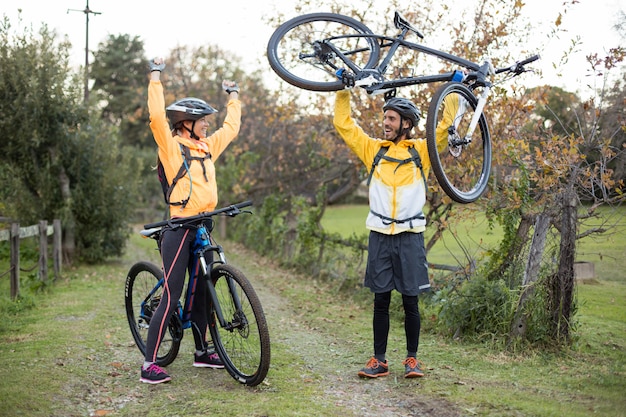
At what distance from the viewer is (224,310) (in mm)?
4684

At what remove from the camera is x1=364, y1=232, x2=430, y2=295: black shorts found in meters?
4.68

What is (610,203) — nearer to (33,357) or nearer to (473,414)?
(473,414)

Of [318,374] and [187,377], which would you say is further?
[318,374]

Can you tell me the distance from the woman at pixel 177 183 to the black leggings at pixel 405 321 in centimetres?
125

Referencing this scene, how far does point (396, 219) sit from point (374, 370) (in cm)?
111

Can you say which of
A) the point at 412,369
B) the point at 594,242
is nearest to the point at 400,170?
the point at 412,369

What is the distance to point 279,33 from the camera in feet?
16.9

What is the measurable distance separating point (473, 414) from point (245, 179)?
495 inches

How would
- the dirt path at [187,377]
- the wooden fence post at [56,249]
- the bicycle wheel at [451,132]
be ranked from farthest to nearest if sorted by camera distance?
the wooden fence post at [56,249] → the bicycle wheel at [451,132] → the dirt path at [187,377]

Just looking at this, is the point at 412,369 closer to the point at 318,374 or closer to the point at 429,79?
the point at 318,374

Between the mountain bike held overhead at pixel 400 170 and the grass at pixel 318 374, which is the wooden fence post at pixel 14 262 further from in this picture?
the mountain bike held overhead at pixel 400 170

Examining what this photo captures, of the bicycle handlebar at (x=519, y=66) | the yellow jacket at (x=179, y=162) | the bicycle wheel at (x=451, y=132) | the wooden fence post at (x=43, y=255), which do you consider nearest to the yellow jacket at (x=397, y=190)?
the bicycle wheel at (x=451, y=132)

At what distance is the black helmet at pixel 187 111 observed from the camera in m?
4.75

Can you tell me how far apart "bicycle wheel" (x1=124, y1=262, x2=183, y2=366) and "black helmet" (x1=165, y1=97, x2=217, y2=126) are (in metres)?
1.15
